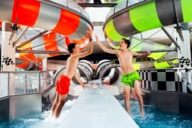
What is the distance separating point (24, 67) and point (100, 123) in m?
8.06

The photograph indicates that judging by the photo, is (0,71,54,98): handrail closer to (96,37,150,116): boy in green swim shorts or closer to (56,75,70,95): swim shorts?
(56,75,70,95): swim shorts

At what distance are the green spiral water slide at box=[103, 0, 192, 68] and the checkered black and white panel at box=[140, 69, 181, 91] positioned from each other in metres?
0.89

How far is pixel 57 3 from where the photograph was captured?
2945mm

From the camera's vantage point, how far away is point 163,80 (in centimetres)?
410

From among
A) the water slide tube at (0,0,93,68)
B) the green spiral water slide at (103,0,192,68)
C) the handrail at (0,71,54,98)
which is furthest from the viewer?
the handrail at (0,71,54,98)

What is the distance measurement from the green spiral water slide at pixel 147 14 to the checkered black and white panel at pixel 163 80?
0.89m

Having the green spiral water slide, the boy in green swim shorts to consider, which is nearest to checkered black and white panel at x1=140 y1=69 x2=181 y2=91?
the boy in green swim shorts

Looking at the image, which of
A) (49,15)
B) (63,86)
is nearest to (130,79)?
(63,86)

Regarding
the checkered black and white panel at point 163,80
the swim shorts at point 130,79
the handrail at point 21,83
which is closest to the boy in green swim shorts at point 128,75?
the swim shorts at point 130,79

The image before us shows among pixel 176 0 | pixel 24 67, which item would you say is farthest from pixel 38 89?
pixel 24 67

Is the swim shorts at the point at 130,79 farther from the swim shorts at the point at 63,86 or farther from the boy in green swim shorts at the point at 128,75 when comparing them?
the swim shorts at the point at 63,86

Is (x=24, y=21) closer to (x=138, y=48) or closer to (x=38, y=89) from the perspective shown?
(x=38, y=89)

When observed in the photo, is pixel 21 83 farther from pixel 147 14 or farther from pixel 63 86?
pixel 147 14

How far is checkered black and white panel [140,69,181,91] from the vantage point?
3775 mm
